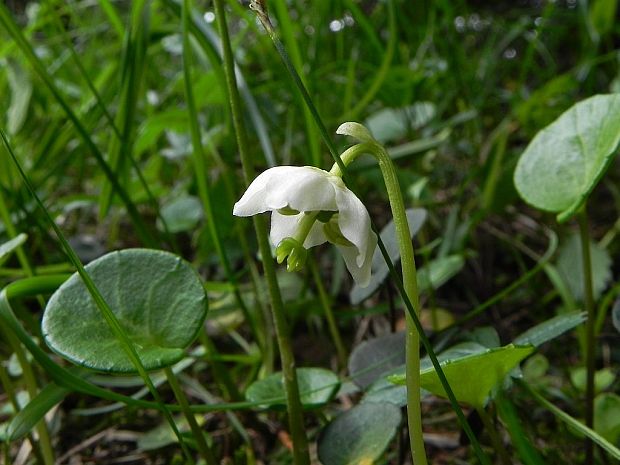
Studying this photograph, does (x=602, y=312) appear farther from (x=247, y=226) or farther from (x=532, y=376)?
(x=247, y=226)

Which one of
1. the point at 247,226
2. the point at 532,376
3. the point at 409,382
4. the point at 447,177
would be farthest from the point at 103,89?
the point at 409,382

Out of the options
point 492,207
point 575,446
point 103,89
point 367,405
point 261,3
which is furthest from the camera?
point 103,89

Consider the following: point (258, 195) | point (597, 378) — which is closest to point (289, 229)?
point (258, 195)

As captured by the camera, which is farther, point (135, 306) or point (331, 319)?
point (331, 319)

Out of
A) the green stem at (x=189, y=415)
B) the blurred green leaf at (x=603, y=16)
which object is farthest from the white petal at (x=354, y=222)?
the blurred green leaf at (x=603, y=16)

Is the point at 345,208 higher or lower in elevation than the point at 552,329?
higher

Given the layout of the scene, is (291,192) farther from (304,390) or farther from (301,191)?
(304,390)

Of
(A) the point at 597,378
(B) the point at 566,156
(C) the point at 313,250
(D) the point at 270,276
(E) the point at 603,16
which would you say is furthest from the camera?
(E) the point at 603,16
